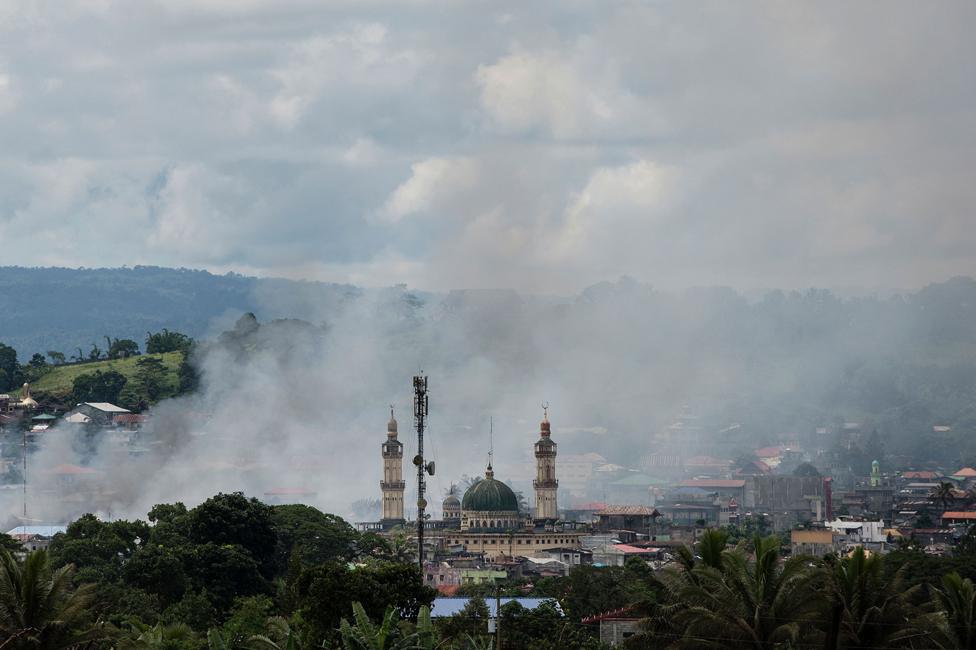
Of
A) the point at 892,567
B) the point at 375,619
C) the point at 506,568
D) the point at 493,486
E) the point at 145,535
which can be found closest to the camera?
the point at 375,619

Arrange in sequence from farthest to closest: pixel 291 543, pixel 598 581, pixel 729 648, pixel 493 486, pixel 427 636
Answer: pixel 493 486, pixel 291 543, pixel 598 581, pixel 427 636, pixel 729 648

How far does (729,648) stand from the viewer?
188 feet

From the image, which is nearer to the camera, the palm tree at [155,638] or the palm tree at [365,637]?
the palm tree at [365,637]

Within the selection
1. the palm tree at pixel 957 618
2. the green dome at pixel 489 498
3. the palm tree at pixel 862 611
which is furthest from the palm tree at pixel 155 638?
the green dome at pixel 489 498

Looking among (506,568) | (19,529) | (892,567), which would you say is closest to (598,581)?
(892,567)

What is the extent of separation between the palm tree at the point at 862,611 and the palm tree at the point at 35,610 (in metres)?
20.9

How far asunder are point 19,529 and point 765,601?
389 ft

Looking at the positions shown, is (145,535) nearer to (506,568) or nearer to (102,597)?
(102,597)

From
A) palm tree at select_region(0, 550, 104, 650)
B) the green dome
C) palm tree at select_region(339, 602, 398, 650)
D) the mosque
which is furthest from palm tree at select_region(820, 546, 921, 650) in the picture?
the green dome

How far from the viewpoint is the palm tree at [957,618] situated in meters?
59.6

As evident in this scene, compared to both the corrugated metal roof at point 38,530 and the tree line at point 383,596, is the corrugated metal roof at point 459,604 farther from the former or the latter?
the corrugated metal roof at point 38,530

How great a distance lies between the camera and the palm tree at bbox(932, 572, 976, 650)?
59562mm

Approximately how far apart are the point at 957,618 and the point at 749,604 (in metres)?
6.89

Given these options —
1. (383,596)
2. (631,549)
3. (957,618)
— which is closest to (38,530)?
(631,549)
